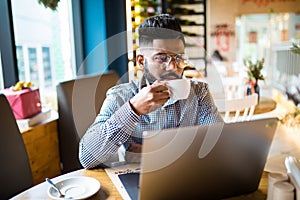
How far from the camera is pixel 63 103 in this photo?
2.13 m

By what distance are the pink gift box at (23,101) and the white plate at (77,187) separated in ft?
3.62

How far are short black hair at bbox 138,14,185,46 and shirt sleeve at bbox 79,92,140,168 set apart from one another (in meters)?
0.30

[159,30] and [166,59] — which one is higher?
[159,30]

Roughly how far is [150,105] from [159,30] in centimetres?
37

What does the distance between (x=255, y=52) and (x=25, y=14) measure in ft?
28.4

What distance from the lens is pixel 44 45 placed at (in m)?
2.68

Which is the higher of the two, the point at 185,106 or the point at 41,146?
the point at 185,106

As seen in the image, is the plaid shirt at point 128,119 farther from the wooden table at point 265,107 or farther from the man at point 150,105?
the wooden table at point 265,107

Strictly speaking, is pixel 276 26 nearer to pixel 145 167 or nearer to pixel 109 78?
pixel 109 78

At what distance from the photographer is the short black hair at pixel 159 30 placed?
1199 millimetres

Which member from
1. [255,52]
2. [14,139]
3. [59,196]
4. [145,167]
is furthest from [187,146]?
[255,52]

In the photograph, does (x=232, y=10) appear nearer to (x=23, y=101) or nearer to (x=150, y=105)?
(x=23, y=101)

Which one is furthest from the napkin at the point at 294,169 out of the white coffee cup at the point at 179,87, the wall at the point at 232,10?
the wall at the point at 232,10

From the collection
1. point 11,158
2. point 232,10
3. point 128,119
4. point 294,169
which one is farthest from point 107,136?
point 232,10
